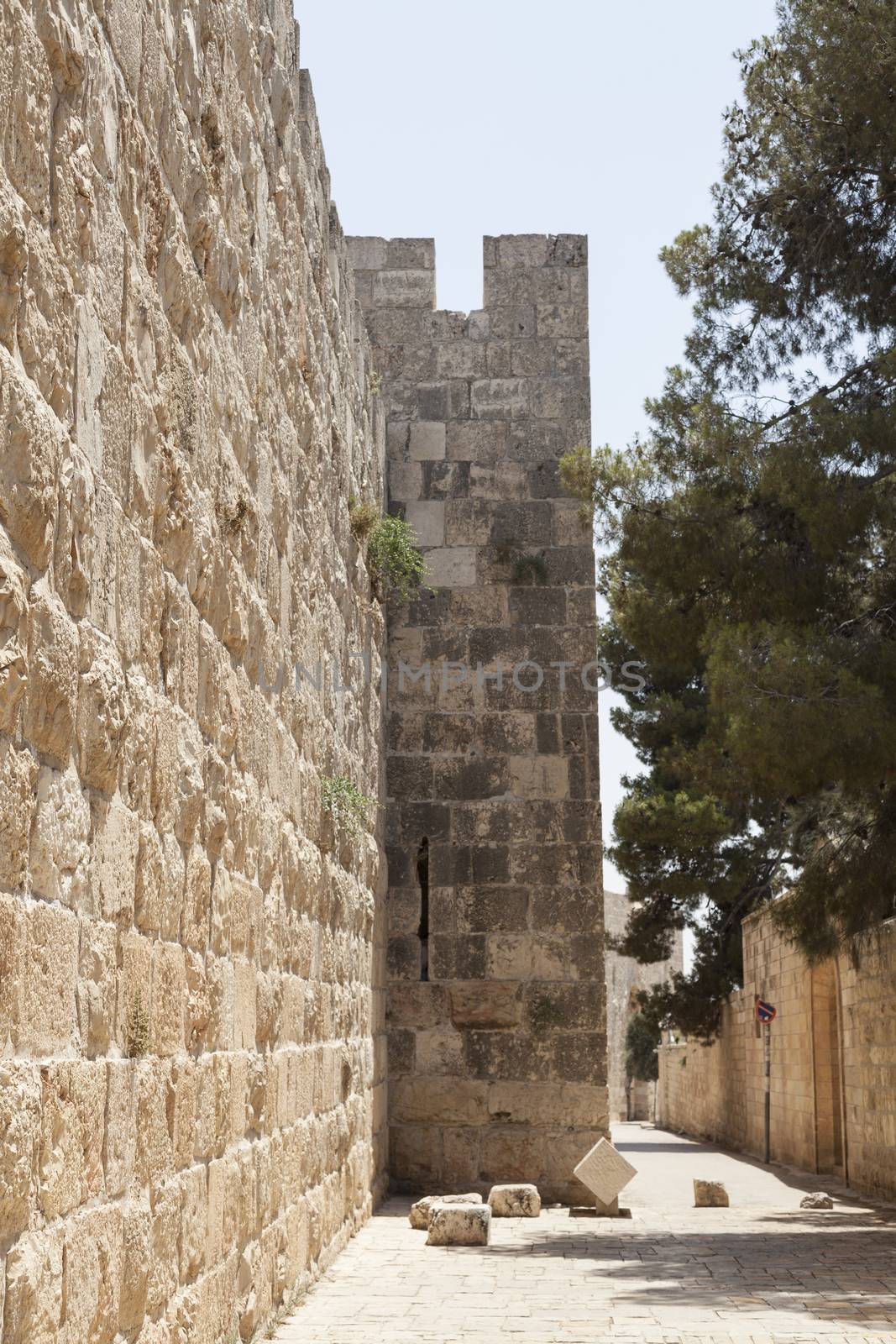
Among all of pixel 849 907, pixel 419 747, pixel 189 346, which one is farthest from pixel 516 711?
pixel 189 346

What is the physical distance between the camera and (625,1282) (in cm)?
668

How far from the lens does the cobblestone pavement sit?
5.41m

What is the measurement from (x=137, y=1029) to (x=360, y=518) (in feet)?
18.9

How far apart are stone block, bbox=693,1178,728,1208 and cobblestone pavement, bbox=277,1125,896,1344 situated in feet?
0.75

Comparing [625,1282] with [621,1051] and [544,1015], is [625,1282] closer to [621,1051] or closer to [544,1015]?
[544,1015]

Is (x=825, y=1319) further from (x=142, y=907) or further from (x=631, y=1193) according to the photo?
(x=631, y=1193)

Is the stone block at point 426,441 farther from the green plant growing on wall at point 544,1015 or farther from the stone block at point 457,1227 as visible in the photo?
the stone block at point 457,1227

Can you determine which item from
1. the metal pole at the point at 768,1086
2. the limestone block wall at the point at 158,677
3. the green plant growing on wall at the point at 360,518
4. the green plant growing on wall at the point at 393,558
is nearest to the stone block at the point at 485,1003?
the green plant growing on wall at the point at 393,558

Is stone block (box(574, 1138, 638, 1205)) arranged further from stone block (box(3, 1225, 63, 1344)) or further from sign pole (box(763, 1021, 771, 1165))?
stone block (box(3, 1225, 63, 1344))

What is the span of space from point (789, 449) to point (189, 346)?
4757mm

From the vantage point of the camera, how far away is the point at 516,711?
A: 10.8 metres

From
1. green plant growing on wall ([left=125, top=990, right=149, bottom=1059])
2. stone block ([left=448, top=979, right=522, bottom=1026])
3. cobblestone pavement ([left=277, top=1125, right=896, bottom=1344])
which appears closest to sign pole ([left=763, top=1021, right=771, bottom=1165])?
cobblestone pavement ([left=277, top=1125, right=896, bottom=1344])

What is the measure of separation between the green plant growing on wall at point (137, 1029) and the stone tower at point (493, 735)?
23.6ft

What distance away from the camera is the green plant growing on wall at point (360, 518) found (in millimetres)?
8672
